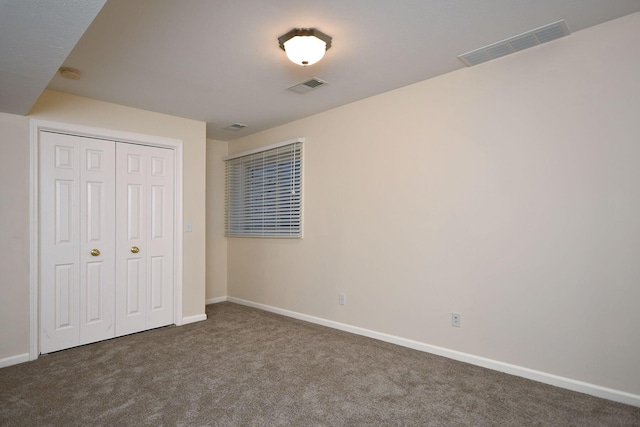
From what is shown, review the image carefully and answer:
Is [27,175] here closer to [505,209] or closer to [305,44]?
[305,44]

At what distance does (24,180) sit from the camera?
10.6ft

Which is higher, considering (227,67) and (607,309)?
(227,67)

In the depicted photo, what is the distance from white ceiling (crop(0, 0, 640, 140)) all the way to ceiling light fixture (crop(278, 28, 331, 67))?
6cm

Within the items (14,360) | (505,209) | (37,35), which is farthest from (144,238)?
(505,209)

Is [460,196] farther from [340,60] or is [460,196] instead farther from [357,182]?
[340,60]

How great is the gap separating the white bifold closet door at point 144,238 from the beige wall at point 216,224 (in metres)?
1.22

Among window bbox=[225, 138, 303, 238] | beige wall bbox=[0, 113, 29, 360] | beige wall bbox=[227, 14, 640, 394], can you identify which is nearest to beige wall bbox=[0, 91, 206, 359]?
beige wall bbox=[0, 113, 29, 360]

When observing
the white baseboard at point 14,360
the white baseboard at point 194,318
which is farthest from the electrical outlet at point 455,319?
the white baseboard at point 14,360

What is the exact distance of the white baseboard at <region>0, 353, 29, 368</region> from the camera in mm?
3059

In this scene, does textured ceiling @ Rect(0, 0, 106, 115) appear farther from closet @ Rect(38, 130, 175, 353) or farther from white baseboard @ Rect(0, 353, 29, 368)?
white baseboard @ Rect(0, 353, 29, 368)

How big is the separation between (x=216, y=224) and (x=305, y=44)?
12.5 ft

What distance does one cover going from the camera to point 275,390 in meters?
2.56

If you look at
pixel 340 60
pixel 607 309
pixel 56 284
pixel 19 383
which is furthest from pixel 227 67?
pixel 607 309

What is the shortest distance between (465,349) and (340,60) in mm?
2601
